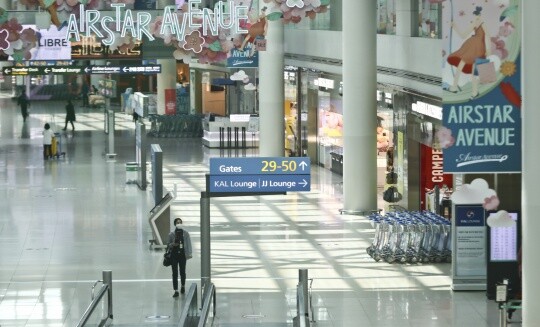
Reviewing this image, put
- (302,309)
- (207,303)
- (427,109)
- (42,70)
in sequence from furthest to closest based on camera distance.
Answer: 1. (42,70)
2. (427,109)
3. (207,303)
4. (302,309)

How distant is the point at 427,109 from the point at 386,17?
5.21 metres

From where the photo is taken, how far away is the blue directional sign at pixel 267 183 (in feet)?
59.4

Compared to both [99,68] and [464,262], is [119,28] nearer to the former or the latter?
[464,262]

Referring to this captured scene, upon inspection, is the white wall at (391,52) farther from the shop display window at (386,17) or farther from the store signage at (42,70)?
the store signage at (42,70)

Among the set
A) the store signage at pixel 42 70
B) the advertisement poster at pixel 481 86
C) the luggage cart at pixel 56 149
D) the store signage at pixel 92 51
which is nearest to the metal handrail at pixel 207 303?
the advertisement poster at pixel 481 86

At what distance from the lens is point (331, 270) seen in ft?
73.2

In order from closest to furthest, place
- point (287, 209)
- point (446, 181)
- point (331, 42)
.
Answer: point (446, 181)
point (287, 209)
point (331, 42)

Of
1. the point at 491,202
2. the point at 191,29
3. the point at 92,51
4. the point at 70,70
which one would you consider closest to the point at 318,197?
the point at 92,51

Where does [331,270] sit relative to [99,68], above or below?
below

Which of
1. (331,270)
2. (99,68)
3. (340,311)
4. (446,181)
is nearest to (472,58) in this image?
(340,311)

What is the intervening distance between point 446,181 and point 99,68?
16.7 meters

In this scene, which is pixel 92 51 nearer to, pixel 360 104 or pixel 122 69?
pixel 122 69

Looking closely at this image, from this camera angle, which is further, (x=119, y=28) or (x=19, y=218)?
(x=19, y=218)

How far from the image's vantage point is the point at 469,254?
20.2 meters
